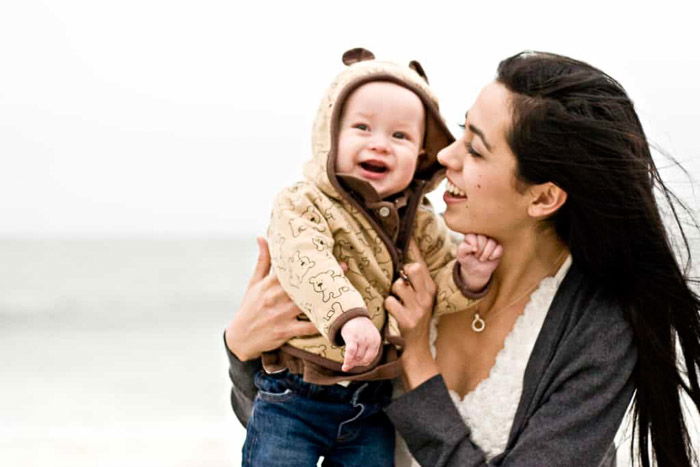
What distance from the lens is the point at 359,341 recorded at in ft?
6.31

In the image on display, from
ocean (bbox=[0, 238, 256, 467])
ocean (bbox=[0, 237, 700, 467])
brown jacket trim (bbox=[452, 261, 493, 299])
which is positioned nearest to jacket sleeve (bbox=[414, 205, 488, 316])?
brown jacket trim (bbox=[452, 261, 493, 299])

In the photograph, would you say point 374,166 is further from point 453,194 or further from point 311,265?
point 311,265

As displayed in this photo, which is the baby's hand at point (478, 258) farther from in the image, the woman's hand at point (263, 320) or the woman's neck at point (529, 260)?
the woman's hand at point (263, 320)

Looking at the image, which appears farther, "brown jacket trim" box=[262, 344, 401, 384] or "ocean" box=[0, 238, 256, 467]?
"ocean" box=[0, 238, 256, 467]

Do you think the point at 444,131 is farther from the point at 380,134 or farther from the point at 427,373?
the point at 427,373

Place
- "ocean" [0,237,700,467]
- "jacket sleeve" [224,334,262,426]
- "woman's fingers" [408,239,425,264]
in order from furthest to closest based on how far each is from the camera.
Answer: "ocean" [0,237,700,467] → "jacket sleeve" [224,334,262,426] → "woman's fingers" [408,239,425,264]

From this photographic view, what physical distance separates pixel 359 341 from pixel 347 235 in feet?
1.16

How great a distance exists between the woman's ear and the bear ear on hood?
1.75ft

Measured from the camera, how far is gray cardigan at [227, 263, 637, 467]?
2.03m

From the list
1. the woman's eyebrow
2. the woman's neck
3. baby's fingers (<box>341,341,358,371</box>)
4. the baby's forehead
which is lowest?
baby's fingers (<box>341,341,358,371</box>)

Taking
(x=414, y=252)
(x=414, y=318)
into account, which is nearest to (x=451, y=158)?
(x=414, y=252)

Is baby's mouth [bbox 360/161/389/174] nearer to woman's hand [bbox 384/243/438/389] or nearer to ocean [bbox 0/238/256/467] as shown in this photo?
woman's hand [bbox 384/243/438/389]

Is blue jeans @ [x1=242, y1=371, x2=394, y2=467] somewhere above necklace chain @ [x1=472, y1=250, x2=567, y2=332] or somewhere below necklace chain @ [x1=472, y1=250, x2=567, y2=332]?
below

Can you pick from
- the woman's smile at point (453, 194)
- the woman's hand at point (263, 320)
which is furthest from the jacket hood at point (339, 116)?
the woman's hand at point (263, 320)
